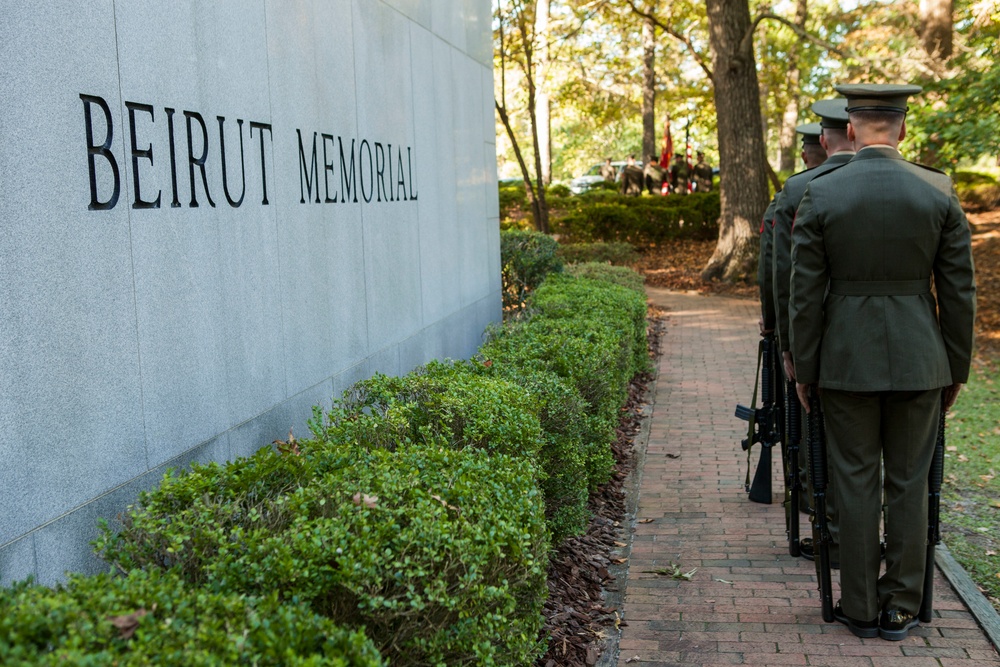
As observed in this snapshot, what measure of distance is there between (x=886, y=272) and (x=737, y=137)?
13.5m

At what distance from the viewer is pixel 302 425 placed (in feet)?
17.1

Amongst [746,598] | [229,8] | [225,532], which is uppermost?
[229,8]

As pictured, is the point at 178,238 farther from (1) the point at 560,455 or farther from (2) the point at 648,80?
(2) the point at 648,80

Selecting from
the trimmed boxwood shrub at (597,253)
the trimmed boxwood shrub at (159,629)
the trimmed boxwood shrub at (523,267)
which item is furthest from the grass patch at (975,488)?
the trimmed boxwood shrub at (597,253)

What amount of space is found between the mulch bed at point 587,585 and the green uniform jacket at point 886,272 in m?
1.47

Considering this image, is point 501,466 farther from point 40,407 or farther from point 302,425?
point 302,425

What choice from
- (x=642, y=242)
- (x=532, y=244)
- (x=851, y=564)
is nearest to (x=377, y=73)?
(x=851, y=564)

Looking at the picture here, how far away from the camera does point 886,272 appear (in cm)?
414

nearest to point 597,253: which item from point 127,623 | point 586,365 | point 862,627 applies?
point 586,365

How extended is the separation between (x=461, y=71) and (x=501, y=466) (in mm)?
6354

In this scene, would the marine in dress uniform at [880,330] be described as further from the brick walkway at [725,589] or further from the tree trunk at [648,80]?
the tree trunk at [648,80]

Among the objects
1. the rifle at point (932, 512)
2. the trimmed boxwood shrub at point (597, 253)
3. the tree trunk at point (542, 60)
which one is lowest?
the rifle at point (932, 512)

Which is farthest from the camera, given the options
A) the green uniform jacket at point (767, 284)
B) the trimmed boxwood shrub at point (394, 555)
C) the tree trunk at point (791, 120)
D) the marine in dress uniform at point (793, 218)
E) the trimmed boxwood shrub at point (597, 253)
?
the tree trunk at point (791, 120)

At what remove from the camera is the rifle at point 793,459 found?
5098 mm
